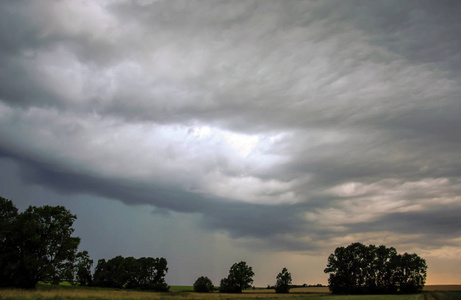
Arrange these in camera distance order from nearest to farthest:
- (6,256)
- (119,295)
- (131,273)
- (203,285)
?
1. (119,295)
2. (6,256)
3. (131,273)
4. (203,285)

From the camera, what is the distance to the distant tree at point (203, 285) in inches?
5031

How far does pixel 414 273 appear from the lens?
132 m

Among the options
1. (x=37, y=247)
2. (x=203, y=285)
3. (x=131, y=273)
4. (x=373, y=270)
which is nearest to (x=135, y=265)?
(x=131, y=273)

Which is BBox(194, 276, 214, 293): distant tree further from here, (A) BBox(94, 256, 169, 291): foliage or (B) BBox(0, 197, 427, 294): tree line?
(A) BBox(94, 256, 169, 291): foliage

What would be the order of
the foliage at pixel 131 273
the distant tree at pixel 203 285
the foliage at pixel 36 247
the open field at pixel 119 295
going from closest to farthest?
1. the open field at pixel 119 295
2. the foliage at pixel 36 247
3. the foliage at pixel 131 273
4. the distant tree at pixel 203 285

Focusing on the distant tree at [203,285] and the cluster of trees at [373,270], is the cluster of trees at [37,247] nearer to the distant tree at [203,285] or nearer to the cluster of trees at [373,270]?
the distant tree at [203,285]

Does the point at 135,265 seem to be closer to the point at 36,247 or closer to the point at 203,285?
the point at 203,285

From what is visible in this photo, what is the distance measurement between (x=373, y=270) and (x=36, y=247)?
420 ft

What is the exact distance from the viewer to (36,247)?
60.9 meters

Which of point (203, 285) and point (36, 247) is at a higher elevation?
point (36, 247)

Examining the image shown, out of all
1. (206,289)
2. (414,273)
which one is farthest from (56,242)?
(414,273)

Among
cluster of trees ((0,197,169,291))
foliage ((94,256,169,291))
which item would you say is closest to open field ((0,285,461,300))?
cluster of trees ((0,197,169,291))

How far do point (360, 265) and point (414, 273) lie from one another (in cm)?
2348

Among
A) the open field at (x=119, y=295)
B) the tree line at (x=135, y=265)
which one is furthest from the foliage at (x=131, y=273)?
the open field at (x=119, y=295)
